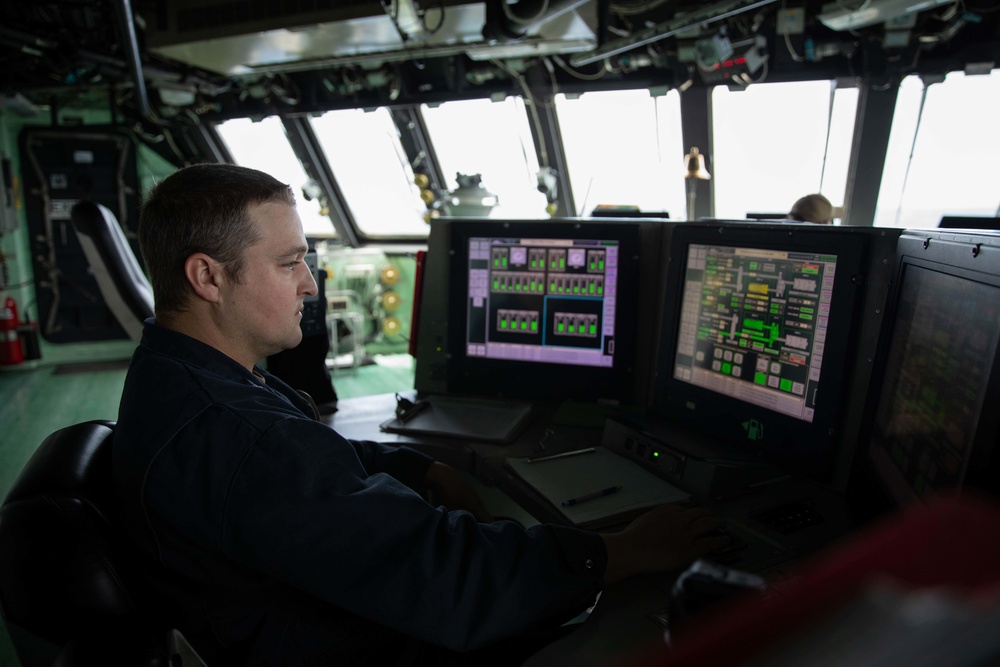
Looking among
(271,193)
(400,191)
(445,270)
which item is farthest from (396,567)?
(400,191)

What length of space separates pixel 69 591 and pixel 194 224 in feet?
1.73

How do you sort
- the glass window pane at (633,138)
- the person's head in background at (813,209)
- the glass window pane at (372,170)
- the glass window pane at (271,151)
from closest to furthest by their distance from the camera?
the person's head in background at (813,209)
the glass window pane at (633,138)
the glass window pane at (372,170)
the glass window pane at (271,151)

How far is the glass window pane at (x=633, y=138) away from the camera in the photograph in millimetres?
4844

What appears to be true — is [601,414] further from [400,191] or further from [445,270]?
[400,191]

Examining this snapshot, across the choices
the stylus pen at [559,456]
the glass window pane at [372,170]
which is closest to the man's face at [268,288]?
the stylus pen at [559,456]

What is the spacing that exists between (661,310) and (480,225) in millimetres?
572

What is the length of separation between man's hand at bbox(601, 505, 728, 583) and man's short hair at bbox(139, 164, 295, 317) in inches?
28.9

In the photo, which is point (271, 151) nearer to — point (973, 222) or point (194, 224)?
point (194, 224)

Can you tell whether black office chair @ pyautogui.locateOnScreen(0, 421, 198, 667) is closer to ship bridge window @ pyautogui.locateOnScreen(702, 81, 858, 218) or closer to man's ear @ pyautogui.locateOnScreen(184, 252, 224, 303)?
man's ear @ pyautogui.locateOnScreen(184, 252, 224, 303)

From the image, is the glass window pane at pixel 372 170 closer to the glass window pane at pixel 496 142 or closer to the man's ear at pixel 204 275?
the glass window pane at pixel 496 142

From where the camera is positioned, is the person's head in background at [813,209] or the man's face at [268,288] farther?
the person's head in background at [813,209]

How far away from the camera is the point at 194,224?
39.3 inches

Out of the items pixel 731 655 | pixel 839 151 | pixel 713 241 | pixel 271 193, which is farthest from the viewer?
pixel 839 151

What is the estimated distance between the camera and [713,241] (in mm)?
1493
